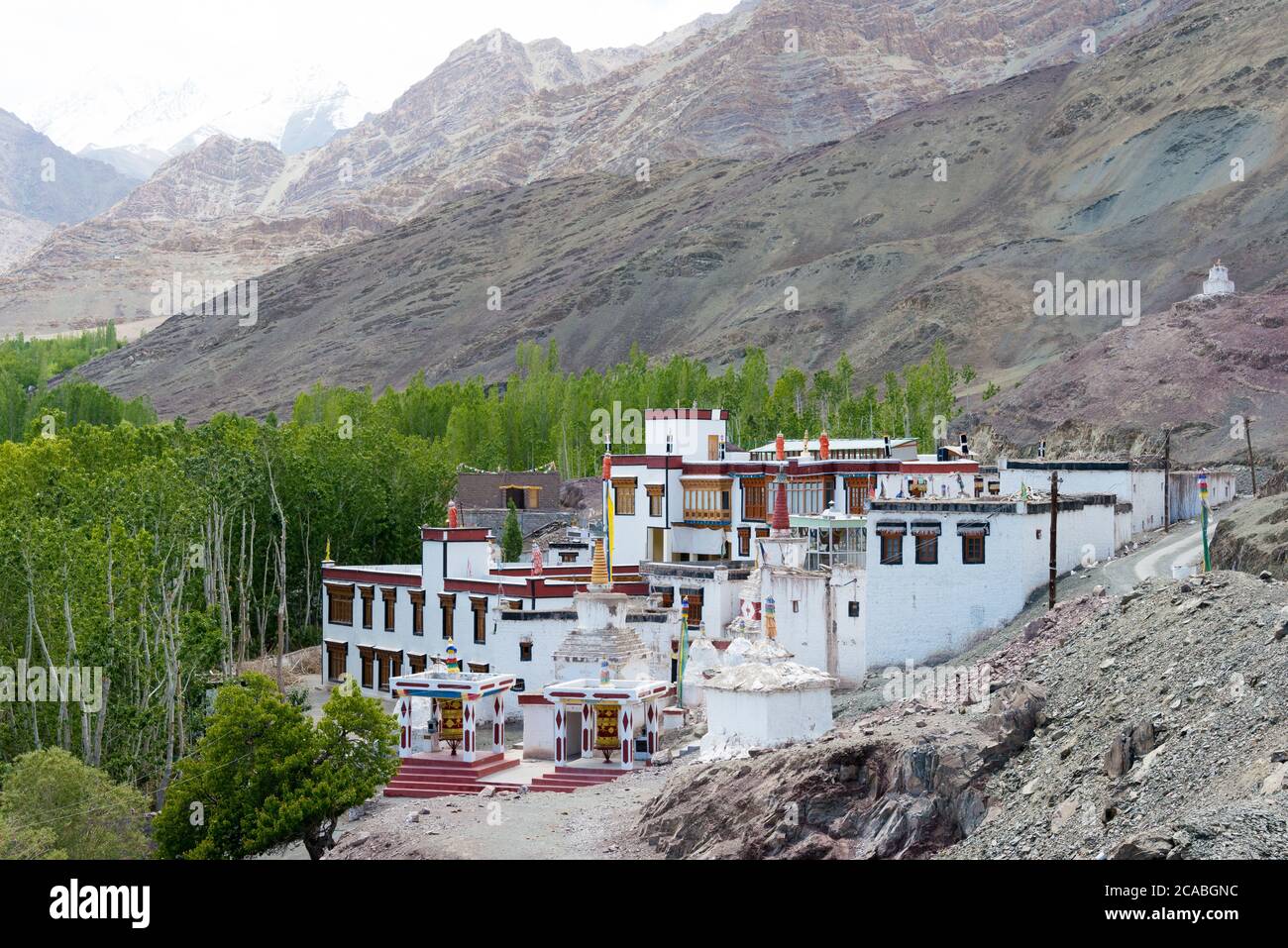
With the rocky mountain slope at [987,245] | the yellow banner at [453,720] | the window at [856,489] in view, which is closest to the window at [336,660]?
the yellow banner at [453,720]

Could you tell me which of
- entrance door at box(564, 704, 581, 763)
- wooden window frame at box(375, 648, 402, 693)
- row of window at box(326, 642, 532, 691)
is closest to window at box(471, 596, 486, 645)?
row of window at box(326, 642, 532, 691)

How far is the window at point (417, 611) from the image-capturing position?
50500mm

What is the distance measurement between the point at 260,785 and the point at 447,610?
1812 centimetres

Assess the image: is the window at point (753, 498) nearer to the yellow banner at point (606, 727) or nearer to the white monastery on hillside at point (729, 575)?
the white monastery on hillside at point (729, 575)

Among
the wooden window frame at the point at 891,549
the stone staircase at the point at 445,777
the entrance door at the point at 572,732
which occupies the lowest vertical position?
the stone staircase at the point at 445,777

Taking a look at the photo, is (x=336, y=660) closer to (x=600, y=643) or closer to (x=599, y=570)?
(x=599, y=570)

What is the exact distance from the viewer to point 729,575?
156ft

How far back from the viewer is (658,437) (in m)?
56.6

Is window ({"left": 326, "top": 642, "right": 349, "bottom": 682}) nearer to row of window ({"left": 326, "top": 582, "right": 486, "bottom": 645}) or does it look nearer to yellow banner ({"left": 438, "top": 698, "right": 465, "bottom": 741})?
row of window ({"left": 326, "top": 582, "right": 486, "bottom": 645})

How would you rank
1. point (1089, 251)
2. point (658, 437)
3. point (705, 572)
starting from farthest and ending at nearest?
point (1089, 251)
point (658, 437)
point (705, 572)

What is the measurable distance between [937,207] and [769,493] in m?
141
